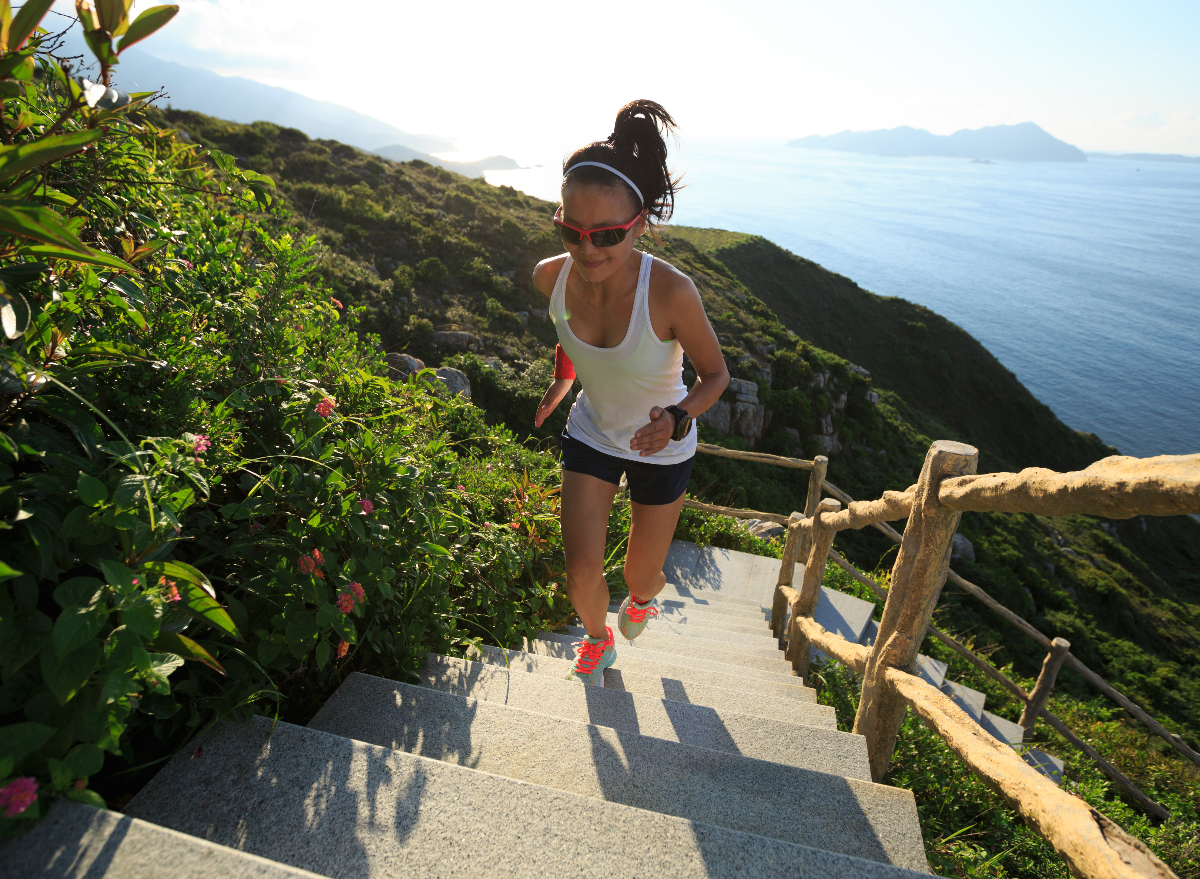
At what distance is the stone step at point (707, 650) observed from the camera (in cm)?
330

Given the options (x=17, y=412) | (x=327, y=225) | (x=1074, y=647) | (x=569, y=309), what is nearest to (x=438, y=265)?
(x=327, y=225)

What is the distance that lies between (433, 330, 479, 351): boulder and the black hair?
13437mm

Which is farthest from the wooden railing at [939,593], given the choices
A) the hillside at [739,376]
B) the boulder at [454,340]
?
the boulder at [454,340]

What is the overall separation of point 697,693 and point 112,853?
2020mm

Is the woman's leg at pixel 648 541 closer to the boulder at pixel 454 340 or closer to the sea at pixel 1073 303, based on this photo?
the boulder at pixel 454 340

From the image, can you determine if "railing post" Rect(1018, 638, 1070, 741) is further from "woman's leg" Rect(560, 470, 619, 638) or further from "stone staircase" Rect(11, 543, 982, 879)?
"woman's leg" Rect(560, 470, 619, 638)

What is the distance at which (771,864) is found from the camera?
1.14 meters

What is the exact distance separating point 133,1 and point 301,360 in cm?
119

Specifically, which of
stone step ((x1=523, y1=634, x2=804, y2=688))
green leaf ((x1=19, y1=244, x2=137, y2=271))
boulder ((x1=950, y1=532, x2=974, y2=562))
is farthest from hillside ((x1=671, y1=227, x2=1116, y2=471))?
green leaf ((x1=19, y1=244, x2=137, y2=271))

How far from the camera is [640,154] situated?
7.47 ft

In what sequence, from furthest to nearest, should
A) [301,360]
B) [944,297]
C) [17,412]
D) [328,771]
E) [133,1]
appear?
[944,297], [301,360], [328,771], [17,412], [133,1]

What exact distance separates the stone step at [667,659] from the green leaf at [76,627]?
198 centimetres

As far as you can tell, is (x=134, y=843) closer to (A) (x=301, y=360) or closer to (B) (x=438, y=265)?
(A) (x=301, y=360)

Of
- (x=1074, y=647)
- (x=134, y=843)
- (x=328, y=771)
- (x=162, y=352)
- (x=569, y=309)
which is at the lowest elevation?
(x=1074, y=647)
